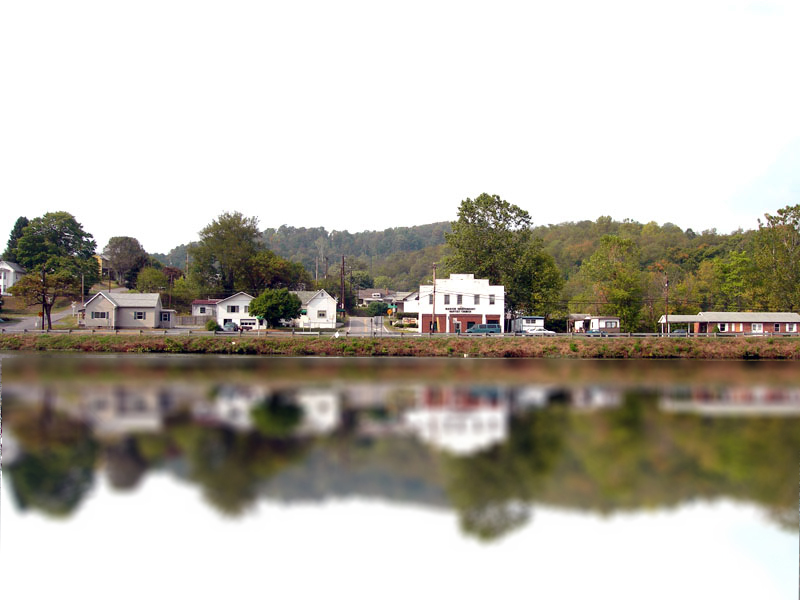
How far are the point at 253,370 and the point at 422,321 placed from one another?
105 ft

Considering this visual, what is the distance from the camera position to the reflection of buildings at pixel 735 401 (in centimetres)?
1878

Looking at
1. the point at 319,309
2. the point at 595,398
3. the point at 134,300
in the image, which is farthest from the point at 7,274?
the point at 595,398

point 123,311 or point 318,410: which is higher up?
point 123,311

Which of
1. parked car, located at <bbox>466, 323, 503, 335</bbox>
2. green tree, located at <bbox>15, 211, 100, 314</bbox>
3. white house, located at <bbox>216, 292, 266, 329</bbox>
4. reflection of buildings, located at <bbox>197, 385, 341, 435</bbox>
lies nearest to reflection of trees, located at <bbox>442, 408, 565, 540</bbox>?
reflection of buildings, located at <bbox>197, 385, 341, 435</bbox>

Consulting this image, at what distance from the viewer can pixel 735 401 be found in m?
20.8

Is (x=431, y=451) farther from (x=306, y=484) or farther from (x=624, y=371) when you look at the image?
(x=624, y=371)

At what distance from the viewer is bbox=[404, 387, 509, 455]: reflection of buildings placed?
13.7m

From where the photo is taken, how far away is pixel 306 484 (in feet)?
34.8

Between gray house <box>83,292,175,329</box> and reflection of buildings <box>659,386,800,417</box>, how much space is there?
49.2 meters

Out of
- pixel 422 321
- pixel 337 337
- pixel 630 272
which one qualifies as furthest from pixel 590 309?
pixel 337 337

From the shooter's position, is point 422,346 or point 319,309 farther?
point 319,309

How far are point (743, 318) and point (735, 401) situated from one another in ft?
152

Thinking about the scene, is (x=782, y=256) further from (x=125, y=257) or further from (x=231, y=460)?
(x=125, y=257)

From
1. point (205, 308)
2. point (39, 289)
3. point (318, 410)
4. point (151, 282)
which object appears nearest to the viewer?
point (318, 410)
